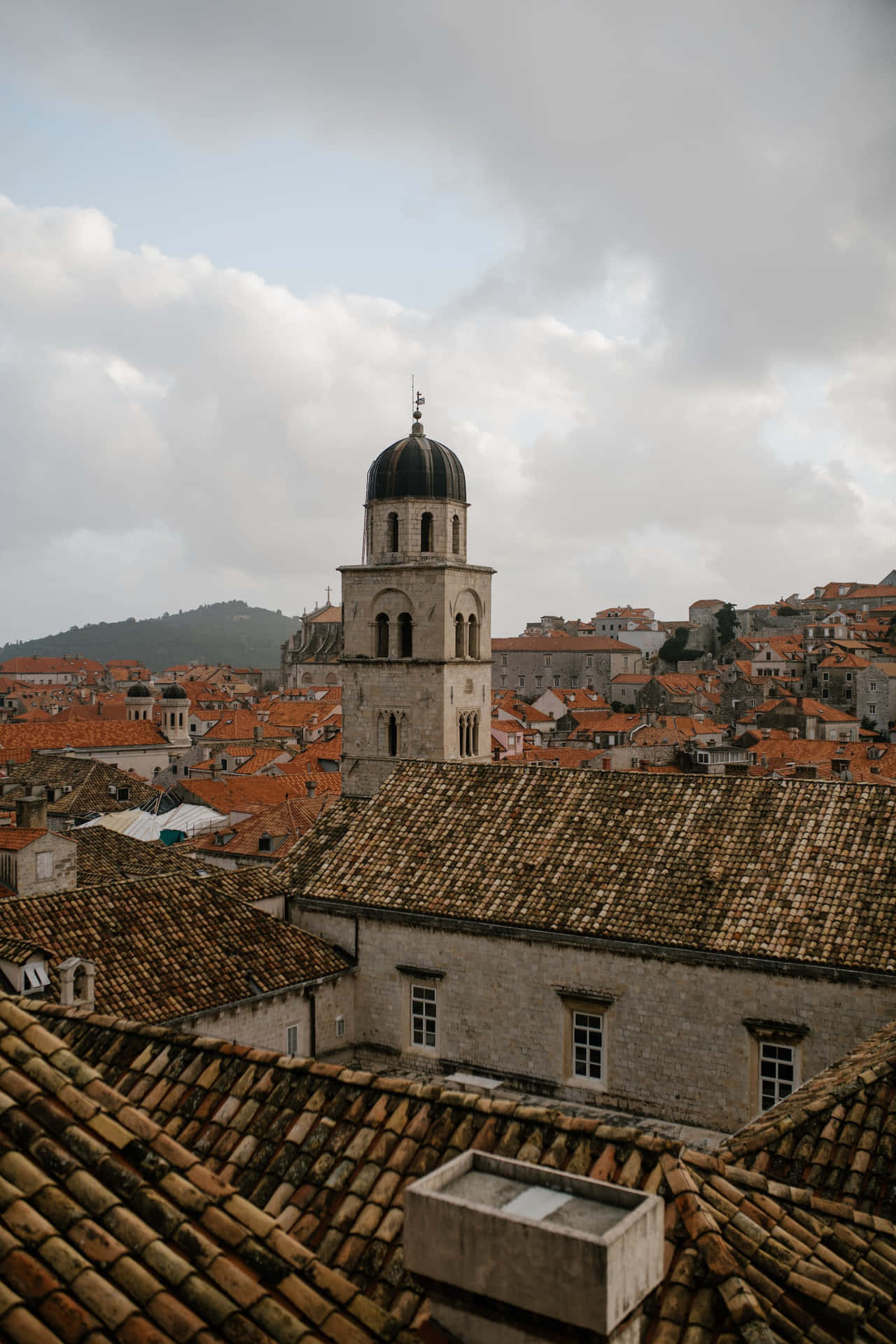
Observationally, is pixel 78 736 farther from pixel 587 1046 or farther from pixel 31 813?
pixel 587 1046

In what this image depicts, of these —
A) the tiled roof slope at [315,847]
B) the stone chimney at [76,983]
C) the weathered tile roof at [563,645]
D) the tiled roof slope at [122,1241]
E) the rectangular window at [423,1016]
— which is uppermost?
the weathered tile roof at [563,645]

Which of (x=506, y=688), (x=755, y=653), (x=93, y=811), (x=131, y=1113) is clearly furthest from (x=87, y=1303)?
(x=506, y=688)

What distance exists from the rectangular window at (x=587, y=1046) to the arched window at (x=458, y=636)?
13702mm

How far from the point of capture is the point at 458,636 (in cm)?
3158

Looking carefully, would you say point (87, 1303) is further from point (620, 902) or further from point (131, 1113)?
point (620, 902)

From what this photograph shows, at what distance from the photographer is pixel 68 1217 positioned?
12.6 feet

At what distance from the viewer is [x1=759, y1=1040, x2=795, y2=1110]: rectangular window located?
17328mm

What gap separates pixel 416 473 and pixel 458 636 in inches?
182

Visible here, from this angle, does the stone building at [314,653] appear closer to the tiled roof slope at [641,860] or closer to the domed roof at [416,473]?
the domed roof at [416,473]

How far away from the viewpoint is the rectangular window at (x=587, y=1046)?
750 inches

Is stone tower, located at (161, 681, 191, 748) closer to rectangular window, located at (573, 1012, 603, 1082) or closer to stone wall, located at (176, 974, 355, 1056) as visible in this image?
stone wall, located at (176, 974, 355, 1056)

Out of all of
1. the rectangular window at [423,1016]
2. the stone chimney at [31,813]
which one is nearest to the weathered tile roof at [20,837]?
the stone chimney at [31,813]

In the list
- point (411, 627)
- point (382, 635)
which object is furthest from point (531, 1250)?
point (382, 635)

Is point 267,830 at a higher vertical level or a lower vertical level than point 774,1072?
higher
